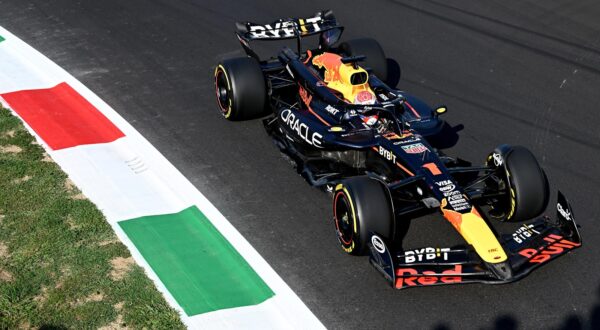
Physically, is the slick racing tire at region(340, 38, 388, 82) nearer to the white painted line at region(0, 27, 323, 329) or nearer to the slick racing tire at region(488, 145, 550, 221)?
the white painted line at region(0, 27, 323, 329)

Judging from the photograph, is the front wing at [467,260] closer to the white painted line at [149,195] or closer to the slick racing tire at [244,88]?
the white painted line at [149,195]

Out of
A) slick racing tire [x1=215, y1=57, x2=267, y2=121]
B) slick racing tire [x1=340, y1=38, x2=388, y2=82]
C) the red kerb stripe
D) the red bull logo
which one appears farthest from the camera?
slick racing tire [x1=340, y1=38, x2=388, y2=82]

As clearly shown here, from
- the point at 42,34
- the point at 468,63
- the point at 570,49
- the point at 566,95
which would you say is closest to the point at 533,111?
the point at 566,95

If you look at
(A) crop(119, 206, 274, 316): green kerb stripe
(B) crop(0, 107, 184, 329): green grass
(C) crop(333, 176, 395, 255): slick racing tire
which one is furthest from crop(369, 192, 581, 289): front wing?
(B) crop(0, 107, 184, 329): green grass

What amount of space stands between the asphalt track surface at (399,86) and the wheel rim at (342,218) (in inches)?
7.5

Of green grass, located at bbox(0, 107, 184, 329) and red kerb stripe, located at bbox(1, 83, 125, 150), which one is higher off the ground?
green grass, located at bbox(0, 107, 184, 329)

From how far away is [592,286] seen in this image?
775cm

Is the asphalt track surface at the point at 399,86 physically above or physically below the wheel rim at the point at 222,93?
below

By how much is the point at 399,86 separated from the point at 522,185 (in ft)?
14.3

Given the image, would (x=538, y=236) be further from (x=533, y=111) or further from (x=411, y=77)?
(x=411, y=77)

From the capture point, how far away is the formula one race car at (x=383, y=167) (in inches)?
300


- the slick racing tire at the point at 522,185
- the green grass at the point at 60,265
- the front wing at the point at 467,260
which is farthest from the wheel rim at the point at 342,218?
the green grass at the point at 60,265

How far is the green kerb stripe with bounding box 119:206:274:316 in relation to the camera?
746 cm

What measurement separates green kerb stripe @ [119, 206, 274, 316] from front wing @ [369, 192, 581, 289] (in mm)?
1159
